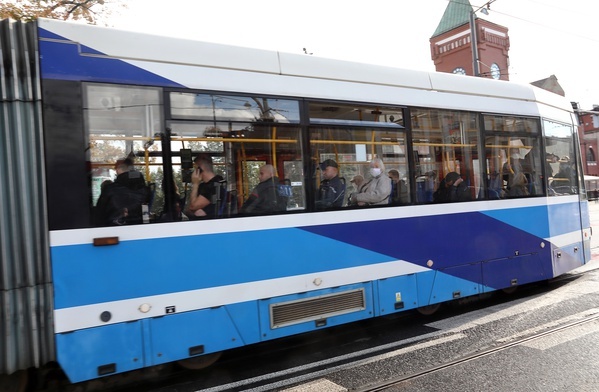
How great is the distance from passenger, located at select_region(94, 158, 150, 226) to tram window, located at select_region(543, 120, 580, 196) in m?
6.25

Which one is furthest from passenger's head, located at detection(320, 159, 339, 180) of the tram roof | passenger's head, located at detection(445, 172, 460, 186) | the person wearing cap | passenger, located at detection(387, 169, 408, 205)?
passenger's head, located at detection(445, 172, 460, 186)

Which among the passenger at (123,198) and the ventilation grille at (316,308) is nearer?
the passenger at (123,198)

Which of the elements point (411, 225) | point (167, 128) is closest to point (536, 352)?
point (411, 225)

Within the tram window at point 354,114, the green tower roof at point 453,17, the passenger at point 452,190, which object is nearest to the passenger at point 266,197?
the tram window at point 354,114

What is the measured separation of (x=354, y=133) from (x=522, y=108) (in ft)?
10.8

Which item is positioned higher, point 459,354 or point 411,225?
point 411,225

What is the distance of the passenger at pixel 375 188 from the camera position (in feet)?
17.8

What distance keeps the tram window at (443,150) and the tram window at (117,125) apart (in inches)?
129

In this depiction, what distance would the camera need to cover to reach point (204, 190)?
442 cm

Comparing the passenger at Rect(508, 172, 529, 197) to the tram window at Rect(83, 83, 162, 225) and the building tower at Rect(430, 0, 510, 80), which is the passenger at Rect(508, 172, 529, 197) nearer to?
the tram window at Rect(83, 83, 162, 225)

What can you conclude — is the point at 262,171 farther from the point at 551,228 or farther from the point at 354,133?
the point at 551,228

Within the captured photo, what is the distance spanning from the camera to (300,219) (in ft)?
16.0

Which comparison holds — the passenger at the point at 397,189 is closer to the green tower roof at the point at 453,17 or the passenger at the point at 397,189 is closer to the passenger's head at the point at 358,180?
the passenger's head at the point at 358,180

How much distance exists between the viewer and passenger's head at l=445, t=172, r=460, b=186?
20.1 ft
